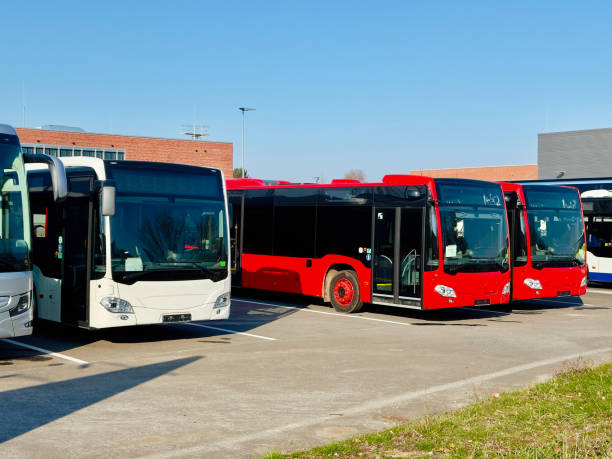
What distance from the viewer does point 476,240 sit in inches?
631

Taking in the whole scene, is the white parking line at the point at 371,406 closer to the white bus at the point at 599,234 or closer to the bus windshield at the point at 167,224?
the bus windshield at the point at 167,224

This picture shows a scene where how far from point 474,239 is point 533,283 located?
2.41 meters

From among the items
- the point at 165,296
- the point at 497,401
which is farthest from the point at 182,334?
the point at 497,401

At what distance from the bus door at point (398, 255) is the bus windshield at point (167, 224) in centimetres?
428

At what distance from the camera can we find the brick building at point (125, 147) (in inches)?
2357

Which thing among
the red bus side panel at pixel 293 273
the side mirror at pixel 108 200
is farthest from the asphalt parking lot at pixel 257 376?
the side mirror at pixel 108 200

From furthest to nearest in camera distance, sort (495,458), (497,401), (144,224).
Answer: (144,224), (497,401), (495,458)

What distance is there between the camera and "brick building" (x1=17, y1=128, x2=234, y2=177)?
5988cm

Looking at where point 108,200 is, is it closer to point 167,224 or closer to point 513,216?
point 167,224

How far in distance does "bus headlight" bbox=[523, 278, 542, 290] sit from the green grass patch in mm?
8789

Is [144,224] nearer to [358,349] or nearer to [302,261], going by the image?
[358,349]

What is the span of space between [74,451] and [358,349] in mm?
6263

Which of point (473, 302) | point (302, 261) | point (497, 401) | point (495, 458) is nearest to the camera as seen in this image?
point (495, 458)

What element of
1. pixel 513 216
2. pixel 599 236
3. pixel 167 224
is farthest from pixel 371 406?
pixel 599 236
